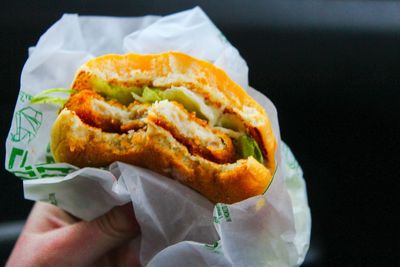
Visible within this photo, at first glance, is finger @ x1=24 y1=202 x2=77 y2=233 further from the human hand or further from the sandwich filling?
the sandwich filling

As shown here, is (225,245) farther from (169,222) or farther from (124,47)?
(124,47)

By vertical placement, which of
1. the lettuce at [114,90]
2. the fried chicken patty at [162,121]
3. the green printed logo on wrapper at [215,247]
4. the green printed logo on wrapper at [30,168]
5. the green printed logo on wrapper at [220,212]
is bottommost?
the green printed logo on wrapper at [215,247]

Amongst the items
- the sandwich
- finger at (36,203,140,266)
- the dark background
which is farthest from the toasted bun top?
the dark background

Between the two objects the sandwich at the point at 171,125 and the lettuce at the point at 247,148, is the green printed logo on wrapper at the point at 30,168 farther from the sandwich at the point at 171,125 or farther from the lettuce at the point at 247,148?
the lettuce at the point at 247,148

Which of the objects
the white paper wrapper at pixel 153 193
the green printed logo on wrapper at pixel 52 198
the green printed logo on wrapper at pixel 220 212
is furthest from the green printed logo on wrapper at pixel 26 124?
the green printed logo on wrapper at pixel 220 212

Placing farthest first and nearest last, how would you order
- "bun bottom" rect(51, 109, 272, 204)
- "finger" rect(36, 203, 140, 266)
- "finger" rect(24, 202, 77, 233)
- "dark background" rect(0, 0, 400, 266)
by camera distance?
"dark background" rect(0, 0, 400, 266) → "finger" rect(24, 202, 77, 233) → "finger" rect(36, 203, 140, 266) → "bun bottom" rect(51, 109, 272, 204)

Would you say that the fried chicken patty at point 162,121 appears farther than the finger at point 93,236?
No

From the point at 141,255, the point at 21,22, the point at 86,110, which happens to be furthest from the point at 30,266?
the point at 21,22
